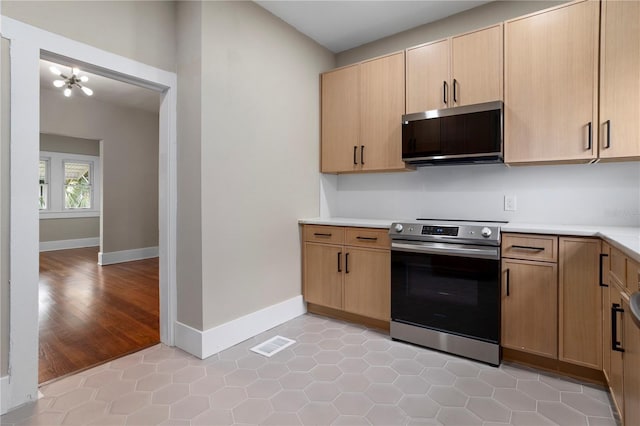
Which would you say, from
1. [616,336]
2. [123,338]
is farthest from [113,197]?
[616,336]

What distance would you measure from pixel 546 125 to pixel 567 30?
623 millimetres

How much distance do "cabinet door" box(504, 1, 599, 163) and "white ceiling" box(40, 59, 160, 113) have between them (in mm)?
4123

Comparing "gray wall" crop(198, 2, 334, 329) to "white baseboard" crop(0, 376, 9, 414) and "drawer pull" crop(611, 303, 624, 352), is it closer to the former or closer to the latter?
"white baseboard" crop(0, 376, 9, 414)

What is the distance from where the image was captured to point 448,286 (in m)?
2.41

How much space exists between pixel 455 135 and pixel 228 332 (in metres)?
2.30

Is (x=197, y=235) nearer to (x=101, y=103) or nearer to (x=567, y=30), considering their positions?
(x=567, y=30)

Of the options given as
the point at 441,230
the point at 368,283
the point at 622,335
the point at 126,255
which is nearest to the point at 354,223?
the point at 368,283

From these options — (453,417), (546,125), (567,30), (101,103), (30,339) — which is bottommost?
(453,417)

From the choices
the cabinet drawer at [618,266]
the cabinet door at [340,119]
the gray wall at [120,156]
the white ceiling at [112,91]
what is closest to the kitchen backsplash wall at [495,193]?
the cabinet door at [340,119]

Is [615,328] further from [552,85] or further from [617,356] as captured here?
[552,85]

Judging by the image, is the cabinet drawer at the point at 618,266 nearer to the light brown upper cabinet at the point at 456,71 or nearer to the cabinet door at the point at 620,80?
the cabinet door at the point at 620,80

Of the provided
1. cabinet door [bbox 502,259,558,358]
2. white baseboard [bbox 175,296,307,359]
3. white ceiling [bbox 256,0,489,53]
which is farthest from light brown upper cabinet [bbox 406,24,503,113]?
white baseboard [bbox 175,296,307,359]

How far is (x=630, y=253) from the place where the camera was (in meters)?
1.32

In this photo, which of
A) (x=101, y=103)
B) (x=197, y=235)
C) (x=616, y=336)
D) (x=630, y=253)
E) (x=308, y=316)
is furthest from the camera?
(x=101, y=103)
